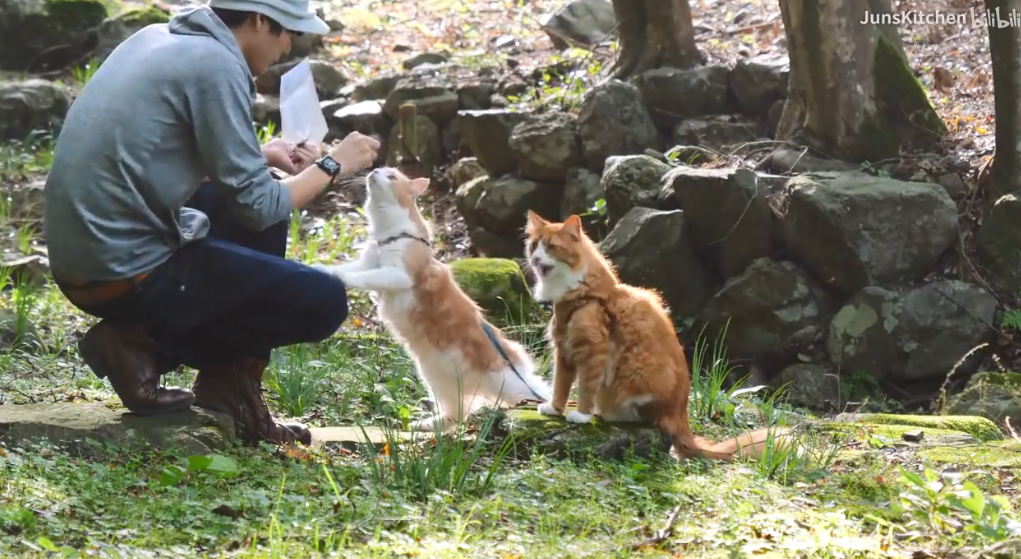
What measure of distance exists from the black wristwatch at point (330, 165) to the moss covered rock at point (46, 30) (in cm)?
904

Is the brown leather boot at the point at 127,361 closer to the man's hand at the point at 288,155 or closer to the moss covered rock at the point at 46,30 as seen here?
the man's hand at the point at 288,155

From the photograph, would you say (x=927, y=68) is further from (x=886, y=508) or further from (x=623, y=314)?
(x=886, y=508)

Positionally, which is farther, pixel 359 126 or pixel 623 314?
pixel 359 126

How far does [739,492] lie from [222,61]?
221 cm

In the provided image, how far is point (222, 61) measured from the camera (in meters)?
3.49

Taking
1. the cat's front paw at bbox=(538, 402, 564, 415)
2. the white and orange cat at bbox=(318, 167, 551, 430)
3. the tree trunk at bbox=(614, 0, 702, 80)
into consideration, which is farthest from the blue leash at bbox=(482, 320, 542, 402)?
the tree trunk at bbox=(614, 0, 702, 80)

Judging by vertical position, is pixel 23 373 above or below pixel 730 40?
below

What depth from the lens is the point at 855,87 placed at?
299 inches

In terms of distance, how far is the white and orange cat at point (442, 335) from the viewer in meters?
4.84

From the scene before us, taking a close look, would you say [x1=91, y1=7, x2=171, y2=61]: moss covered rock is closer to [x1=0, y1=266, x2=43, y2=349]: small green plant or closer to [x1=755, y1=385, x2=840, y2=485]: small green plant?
[x1=0, y1=266, x2=43, y2=349]: small green plant

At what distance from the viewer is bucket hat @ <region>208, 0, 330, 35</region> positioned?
362 centimetres

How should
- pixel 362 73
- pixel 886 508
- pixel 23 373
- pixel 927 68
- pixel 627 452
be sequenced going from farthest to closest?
pixel 362 73, pixel 927 68, pixel 23 373, pixel 627 452, pixel 886 508

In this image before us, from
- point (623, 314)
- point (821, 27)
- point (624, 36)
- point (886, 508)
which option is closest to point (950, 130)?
point (821, 27)

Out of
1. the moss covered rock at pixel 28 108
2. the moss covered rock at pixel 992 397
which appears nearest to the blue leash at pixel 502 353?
the moss covered rock at pixel 992 397
